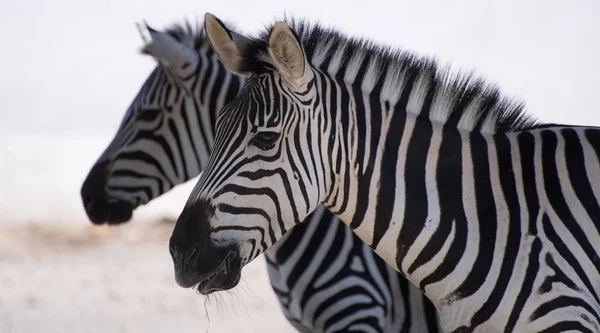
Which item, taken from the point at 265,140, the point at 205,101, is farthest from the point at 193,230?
the point at 205,101

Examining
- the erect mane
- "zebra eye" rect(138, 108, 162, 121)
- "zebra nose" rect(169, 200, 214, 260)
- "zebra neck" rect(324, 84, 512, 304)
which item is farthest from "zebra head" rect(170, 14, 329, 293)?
the erect mane

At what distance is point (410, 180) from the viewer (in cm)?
391

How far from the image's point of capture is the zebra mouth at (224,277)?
12.3ft

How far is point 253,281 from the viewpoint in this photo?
13945 mm

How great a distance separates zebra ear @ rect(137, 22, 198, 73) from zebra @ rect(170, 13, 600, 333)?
2708mm

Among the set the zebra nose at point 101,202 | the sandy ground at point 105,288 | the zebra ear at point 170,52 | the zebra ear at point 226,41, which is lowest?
the sandy ground at point 105,288

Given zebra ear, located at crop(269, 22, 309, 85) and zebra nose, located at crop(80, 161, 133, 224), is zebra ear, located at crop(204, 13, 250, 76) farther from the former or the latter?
zebra nose, located at crop(80, 161, 133, 224)

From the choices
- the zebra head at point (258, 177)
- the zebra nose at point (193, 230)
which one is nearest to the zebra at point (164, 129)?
the zebra head at point (258, 177)

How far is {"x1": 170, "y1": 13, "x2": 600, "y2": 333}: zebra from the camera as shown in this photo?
372 cm

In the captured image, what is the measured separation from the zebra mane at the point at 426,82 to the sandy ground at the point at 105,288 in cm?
565

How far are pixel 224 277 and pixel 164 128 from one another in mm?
3206

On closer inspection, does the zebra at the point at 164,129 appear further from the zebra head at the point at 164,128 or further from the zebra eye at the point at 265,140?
the zebra eye at the point at 265,140

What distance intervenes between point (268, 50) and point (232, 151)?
48 centimetres

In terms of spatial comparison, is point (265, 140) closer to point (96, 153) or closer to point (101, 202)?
point (101, 202)
